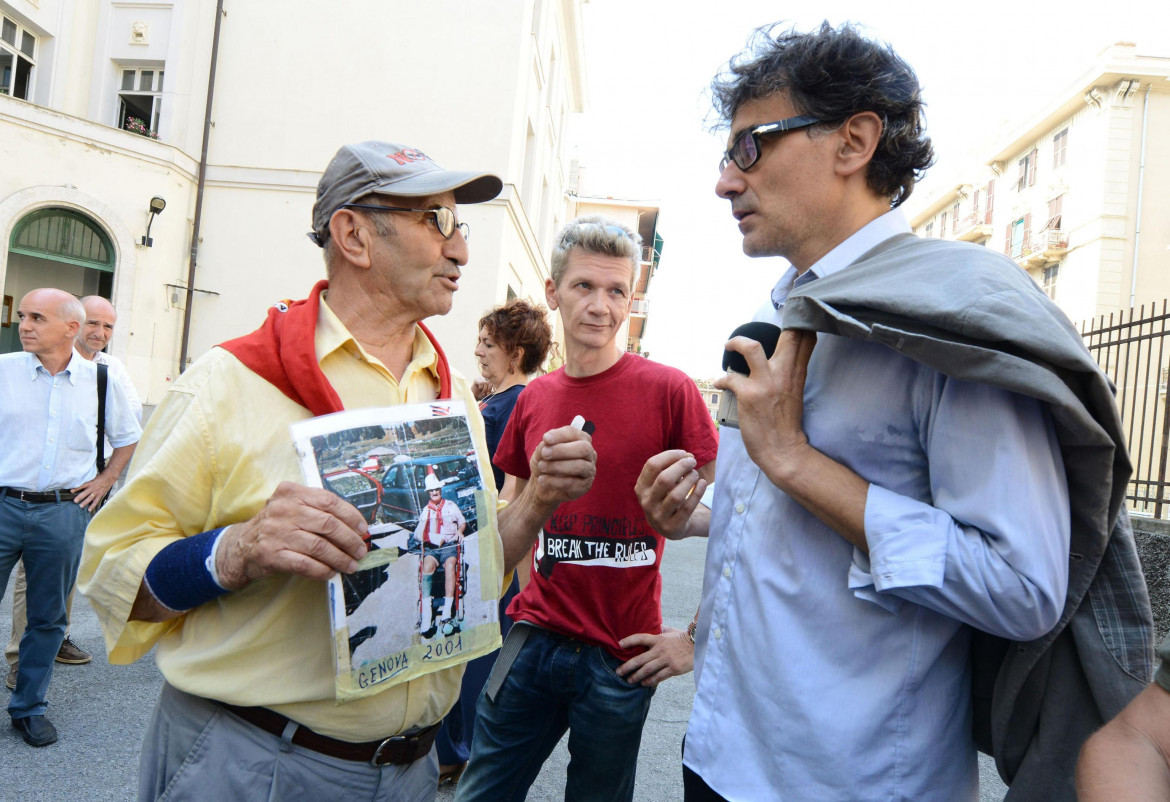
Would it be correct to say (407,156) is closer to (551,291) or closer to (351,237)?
(351,237)

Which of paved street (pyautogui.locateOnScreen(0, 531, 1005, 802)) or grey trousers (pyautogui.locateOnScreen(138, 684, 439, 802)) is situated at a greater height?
grey trousers (pyautogui.locateOnScreen(138, 684, 439, 802))

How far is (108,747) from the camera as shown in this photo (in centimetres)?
399

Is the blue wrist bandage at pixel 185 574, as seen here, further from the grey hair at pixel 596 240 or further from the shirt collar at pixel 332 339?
the grey hair at pixel 596 240

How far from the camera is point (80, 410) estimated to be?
4.86 m

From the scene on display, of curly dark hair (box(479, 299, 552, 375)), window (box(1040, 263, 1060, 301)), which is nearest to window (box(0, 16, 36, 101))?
curly dark hair (box(479, 299, 552, 375))

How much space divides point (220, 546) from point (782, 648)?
1.08m

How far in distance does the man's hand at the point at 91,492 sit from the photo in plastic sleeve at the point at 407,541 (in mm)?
4032

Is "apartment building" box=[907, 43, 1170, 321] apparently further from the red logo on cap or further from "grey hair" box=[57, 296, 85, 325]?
the red logo on cap

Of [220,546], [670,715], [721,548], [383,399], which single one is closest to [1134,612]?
[721,548]

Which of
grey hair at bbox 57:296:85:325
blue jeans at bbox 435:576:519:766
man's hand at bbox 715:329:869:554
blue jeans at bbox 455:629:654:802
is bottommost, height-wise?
blue jeans at bbox 435:576:519:766

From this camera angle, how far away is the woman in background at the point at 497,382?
4.02m

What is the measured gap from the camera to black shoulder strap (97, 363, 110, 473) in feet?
16.4

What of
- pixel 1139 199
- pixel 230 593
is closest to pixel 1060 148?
pixel 1139 199

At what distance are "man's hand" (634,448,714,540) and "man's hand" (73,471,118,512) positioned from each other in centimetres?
418
